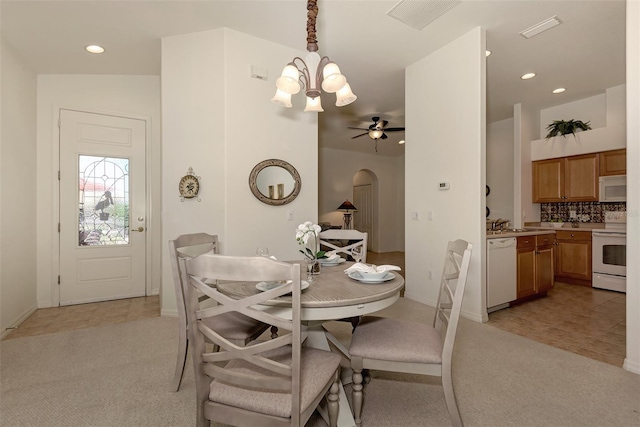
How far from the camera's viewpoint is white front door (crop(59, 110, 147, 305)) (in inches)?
150

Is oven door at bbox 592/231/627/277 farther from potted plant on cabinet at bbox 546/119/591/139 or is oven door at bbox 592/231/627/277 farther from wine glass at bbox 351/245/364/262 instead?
wine glass at bbox 351/245/364/262

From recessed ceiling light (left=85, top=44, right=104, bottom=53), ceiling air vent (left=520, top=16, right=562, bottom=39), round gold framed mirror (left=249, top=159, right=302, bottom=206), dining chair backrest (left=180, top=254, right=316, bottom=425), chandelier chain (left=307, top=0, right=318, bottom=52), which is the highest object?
ceiling air vent (left=520, top=16, right=562, bottom=39)

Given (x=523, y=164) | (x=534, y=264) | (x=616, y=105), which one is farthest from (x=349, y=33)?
(x=616, y=105)

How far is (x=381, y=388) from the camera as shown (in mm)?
1972

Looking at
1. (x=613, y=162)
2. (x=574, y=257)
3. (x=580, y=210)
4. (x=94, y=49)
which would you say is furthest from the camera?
(x=580, y=210)

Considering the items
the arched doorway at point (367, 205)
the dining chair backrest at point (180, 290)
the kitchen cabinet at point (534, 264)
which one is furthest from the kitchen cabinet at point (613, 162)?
the dining chair backrest at point (180, 290)

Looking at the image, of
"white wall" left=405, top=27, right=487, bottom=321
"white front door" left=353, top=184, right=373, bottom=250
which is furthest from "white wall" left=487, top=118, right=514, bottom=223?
"white front door" left=353, top=184, right=373, bottom=250

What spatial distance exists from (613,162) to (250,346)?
5.71 meters

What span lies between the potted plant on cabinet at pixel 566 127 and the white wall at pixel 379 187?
13.5ft

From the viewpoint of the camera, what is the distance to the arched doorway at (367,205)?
343 inches

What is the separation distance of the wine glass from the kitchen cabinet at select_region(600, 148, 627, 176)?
172 inches

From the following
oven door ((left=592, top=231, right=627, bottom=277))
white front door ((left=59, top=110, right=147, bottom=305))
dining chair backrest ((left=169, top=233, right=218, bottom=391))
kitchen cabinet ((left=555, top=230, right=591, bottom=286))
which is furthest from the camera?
kitchen cabinet ((left=555, top=230, right=591, bottom=286))

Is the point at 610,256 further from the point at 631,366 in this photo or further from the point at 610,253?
the point at 631,366

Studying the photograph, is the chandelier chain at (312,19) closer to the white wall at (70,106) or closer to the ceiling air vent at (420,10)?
the ceiling air vent at (420,10)
